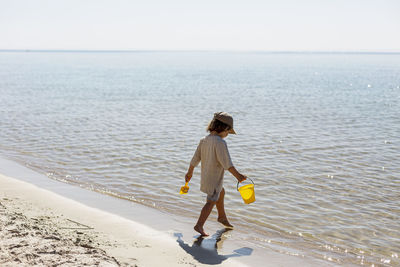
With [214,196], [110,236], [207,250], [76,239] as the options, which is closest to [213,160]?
[214,196]

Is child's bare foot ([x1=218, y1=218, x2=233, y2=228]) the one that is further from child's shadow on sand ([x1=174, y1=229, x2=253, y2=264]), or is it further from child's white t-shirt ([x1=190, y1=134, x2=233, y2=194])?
child's white t-shirt ([x1=190, y1=134, x2=233, y2=194])

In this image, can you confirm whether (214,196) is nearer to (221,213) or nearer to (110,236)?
(221,213)

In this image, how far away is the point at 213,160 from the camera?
5.16 m

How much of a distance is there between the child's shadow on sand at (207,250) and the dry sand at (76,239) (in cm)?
3

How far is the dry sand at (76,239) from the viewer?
165 inches

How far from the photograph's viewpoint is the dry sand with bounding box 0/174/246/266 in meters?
4.19

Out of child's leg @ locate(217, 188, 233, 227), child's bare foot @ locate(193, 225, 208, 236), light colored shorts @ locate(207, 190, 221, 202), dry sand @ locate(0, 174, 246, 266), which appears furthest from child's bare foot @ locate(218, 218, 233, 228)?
dry sand @ locate(0, 174, 246, 266)

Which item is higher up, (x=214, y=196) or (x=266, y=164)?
(x=214, y=196)


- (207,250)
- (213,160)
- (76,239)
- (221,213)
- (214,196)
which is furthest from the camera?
(221,213)

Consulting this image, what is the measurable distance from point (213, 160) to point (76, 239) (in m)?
1.81

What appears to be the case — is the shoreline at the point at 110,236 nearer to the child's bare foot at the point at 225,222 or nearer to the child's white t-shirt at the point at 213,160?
the child's bare foot at the point at 225,222

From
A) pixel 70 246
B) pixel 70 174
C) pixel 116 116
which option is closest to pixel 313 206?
pixel 70 246

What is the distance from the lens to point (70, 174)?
28.0ft

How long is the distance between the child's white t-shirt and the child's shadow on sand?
24.5 inches
